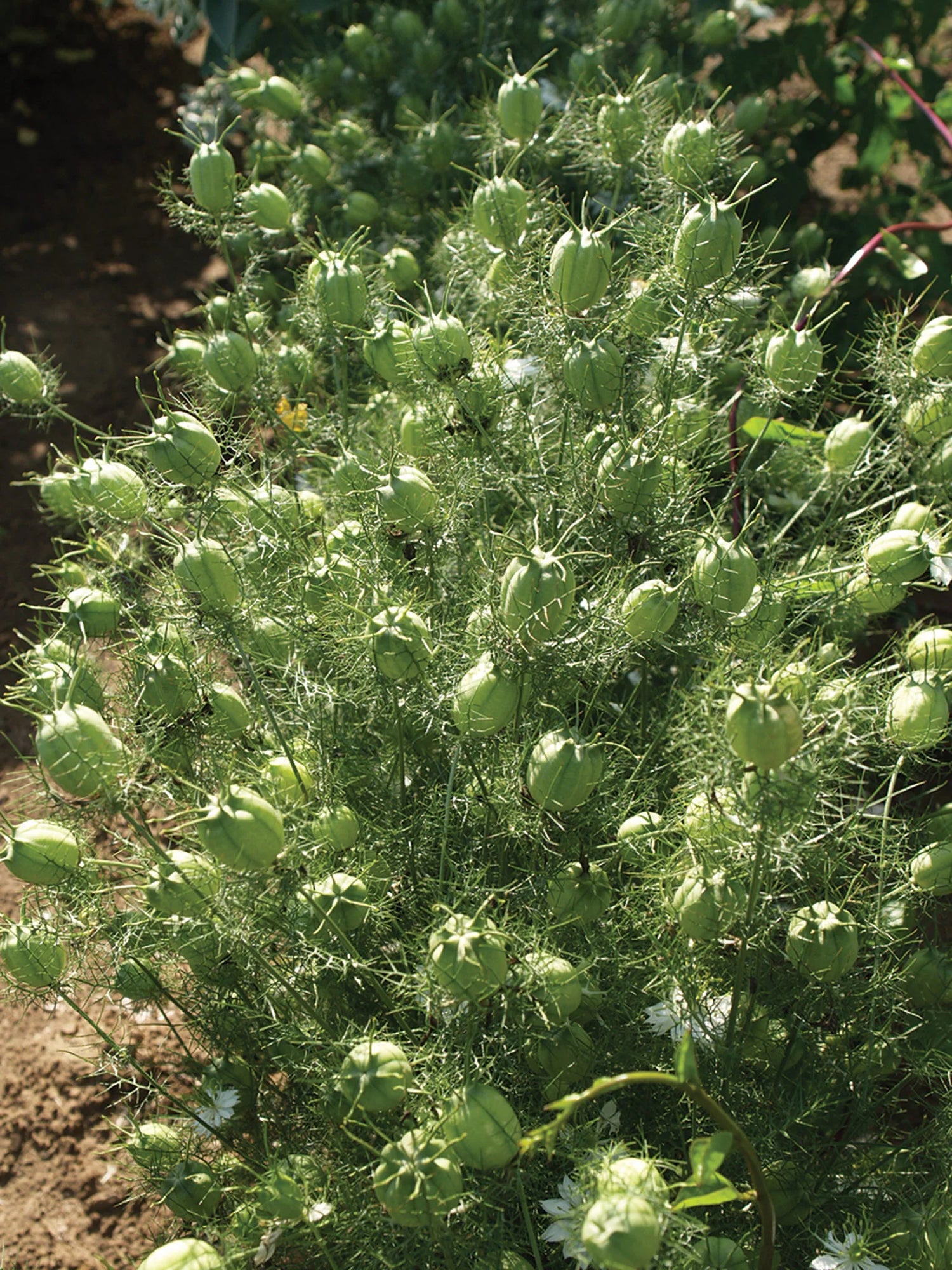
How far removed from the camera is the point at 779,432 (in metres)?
1.62

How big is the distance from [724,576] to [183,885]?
2.27ft

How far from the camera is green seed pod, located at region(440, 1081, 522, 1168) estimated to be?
1040 millimetres

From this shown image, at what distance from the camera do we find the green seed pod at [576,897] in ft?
4.18

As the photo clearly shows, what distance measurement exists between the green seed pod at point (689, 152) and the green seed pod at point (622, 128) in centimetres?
18

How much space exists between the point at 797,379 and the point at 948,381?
0.21m

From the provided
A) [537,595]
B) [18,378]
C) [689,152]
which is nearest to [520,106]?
[689,152]

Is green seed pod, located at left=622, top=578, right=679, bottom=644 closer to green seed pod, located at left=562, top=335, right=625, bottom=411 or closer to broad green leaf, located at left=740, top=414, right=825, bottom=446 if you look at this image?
green seed pod, located at left=562, top=335, right=625, bottom=411

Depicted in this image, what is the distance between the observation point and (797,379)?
1.52 meters

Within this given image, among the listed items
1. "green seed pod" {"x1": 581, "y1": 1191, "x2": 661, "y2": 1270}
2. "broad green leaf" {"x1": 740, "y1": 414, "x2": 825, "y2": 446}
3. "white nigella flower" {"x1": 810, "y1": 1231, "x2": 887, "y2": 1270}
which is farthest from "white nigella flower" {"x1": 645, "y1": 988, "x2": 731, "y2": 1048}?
"broad green leaf" {"x1": 740, "y1": 414, "x2": 825, "y2": 446}

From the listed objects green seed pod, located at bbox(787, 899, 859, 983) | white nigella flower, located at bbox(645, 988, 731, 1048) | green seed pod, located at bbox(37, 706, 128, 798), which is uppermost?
green seed pod, located at bbox(37, 706, 128, 798)

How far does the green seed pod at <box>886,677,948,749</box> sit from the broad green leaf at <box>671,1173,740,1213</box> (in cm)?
57

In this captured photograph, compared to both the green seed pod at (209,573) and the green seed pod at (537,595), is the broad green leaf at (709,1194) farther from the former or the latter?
the green seed pod at (209,573)

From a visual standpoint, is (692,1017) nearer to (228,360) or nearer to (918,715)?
(918,715)

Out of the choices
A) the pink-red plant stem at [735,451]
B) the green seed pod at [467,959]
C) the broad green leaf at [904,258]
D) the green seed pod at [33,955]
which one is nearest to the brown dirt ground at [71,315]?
the green seed pod at [33,955]
